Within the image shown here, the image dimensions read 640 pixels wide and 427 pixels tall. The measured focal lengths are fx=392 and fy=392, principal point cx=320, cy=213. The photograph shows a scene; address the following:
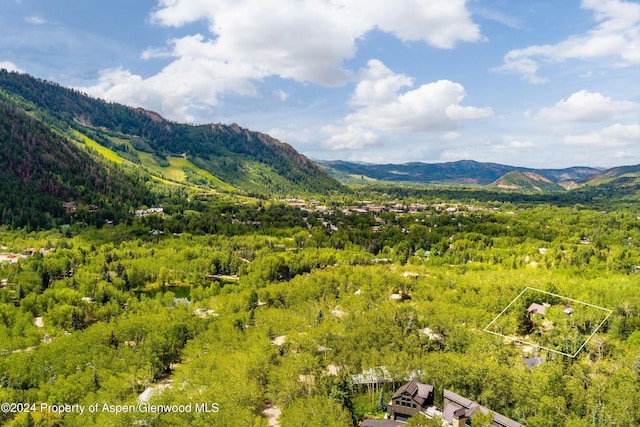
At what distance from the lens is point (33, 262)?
84.0m

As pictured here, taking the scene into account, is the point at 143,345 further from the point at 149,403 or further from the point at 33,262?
the point at 33,262

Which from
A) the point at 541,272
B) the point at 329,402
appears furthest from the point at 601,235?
the point at 329,402

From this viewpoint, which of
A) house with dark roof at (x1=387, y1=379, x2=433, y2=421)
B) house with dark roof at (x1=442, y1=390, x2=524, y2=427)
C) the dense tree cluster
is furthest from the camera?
the dense tree cluster

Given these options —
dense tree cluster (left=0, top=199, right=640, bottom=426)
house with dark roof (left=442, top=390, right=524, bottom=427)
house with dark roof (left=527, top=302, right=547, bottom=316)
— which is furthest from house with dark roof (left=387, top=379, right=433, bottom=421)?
house with dark roof (left=527, top=302, right=547, bottom=316)

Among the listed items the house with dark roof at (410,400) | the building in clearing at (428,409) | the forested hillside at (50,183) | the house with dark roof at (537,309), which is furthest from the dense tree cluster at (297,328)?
the forested hillside at (50,183)

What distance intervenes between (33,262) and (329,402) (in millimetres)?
79712

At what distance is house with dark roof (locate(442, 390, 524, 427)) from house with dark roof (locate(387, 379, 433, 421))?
5.48 ft

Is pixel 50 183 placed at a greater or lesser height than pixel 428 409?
greater

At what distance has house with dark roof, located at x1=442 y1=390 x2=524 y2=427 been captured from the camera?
108 feet

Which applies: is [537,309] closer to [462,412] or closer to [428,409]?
[428,409]

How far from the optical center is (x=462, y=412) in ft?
112

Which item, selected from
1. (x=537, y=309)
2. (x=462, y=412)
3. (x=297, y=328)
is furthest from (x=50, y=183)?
(x=462, y=412)

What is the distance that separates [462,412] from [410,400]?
4525 millimetres

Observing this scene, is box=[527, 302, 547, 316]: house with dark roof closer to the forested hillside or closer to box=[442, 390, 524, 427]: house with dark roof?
box=[442, 390, 524, 427]: house with dark roof
